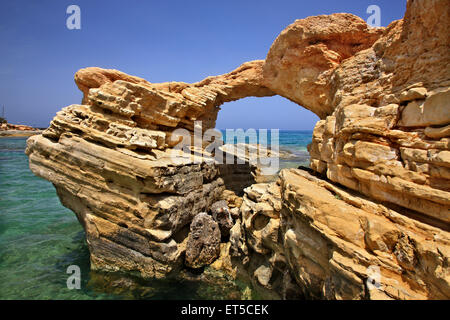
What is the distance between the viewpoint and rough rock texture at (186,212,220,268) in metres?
6.74

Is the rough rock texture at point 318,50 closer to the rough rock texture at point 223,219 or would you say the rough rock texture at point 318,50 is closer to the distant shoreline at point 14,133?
the rough rock texture at point 223,219

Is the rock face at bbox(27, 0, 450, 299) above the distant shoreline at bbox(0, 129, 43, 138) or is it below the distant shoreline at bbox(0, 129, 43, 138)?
below

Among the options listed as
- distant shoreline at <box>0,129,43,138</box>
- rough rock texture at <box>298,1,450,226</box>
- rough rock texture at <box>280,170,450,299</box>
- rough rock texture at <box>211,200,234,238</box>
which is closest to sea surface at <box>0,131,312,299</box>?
rough rock texture at <box>211,200,234,238</box>

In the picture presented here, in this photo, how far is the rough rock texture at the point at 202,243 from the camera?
674cm

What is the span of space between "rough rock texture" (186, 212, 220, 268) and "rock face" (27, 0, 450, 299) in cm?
4

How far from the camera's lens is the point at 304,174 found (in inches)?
224

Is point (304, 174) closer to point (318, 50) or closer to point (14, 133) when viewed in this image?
point (318, 50)

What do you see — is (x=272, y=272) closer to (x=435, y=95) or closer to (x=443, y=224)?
(x=443, y=224)

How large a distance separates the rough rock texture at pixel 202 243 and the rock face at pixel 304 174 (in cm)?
4

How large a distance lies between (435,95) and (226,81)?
817cm

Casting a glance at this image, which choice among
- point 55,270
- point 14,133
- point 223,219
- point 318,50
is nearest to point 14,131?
point 14,133

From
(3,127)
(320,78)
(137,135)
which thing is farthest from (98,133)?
(3,127)

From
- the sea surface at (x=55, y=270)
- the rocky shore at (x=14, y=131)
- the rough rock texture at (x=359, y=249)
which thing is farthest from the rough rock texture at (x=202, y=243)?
the rocky shore at (x=14, y=131)

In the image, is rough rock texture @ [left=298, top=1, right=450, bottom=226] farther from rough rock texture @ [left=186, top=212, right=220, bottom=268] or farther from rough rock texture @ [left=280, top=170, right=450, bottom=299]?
rough rock texture @ [left=186, top=212, right=220, bottom=268]
